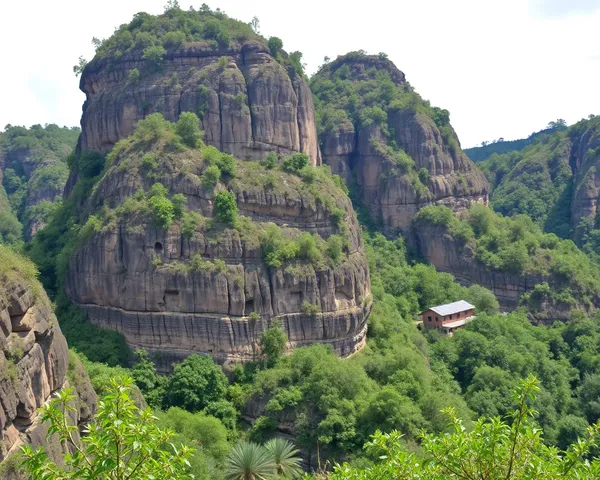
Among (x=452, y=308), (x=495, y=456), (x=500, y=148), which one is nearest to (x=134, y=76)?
(x=452, y=308)

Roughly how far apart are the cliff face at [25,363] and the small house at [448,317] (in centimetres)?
4308

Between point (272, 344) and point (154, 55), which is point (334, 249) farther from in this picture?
point (154, 55)

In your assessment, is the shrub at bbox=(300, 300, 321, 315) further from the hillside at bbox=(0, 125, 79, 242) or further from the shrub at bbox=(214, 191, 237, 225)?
the hillside at bbox=(0, 125, 79, 242)

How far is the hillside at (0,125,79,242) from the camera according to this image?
3819 inches

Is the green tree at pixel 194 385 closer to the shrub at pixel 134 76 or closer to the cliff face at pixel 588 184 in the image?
the shrub at pixel 134 76

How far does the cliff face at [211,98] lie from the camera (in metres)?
56.4

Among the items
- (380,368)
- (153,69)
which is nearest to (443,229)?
(380,368)

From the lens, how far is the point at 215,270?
147ft

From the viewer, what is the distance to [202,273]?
146 ft

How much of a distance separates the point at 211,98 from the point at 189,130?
621cm

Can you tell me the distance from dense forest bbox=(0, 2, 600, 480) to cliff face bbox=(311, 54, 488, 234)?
0.99m

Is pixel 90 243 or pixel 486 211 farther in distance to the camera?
pixel 486 211

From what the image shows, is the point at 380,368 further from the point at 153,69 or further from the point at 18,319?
the point at 153,69

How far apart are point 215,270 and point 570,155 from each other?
3632 inches
